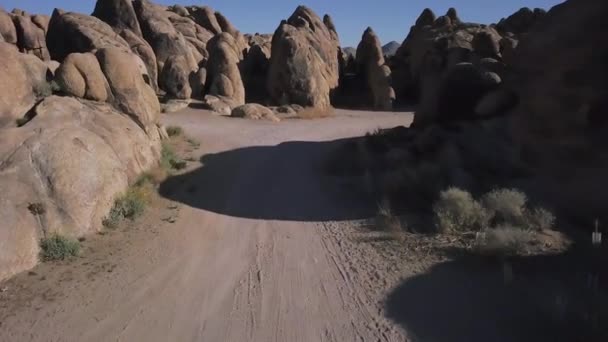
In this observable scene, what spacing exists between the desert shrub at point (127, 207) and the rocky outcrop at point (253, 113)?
13699 millimetres

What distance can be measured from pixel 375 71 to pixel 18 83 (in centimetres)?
2808

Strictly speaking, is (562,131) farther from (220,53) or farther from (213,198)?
(220,53)

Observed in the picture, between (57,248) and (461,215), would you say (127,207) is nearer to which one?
(57,248)

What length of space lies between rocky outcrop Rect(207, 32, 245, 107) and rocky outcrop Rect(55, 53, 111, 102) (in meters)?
14.1

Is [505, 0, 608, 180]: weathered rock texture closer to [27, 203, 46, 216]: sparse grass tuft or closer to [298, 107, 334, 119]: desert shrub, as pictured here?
[27, 203, 46, 216]: sparse grass tuft

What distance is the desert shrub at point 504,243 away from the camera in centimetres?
735

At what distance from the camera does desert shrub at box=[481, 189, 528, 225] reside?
845 cm

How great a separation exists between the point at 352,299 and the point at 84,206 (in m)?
5.12

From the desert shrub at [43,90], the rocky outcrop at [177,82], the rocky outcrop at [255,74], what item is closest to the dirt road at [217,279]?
the desert shrub at [43,90]

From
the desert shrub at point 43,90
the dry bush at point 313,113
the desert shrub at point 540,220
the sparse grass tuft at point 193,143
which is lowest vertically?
the sparse grass tuft at point 193,143

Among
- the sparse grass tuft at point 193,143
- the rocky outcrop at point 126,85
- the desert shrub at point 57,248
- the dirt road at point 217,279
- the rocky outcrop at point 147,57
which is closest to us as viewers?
the dirt road at point 217,279

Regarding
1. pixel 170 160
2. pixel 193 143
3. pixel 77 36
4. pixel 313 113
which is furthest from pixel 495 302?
pixel 77 36

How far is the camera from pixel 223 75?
27516 mm

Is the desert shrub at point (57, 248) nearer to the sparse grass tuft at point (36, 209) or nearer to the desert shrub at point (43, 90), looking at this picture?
the sparse grass tuft at point (36, 209)
